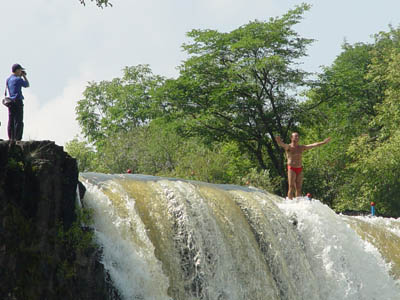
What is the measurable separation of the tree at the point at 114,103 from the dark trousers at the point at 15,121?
3636 centimetres

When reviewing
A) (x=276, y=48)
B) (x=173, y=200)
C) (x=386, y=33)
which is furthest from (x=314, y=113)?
(x=173, y=200)

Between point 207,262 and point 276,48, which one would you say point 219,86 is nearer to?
point 276,48

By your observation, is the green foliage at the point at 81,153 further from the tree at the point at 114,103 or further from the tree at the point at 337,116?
the tree at the point at 337,116

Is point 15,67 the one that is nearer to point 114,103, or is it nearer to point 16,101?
point 16,101

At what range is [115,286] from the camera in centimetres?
978

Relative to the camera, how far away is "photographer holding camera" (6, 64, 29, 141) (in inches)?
411

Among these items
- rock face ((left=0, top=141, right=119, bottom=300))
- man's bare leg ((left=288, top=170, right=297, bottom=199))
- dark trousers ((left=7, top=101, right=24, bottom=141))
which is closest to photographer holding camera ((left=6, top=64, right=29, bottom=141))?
dark trousers ((left=7, top=101, right=24, bottom=141))

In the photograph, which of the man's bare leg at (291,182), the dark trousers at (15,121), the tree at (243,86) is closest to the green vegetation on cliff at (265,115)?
the tree at (243,86)

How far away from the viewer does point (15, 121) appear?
34.5 ft

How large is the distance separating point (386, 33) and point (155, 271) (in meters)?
31.0

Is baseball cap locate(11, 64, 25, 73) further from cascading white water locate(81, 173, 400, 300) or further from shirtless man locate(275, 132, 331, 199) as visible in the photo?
shirtless man locate(275, 132, 331, 199)

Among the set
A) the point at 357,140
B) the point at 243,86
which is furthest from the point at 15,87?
the point at 357,140

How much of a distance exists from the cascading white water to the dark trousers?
141cm

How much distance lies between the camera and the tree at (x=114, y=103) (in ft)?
159
